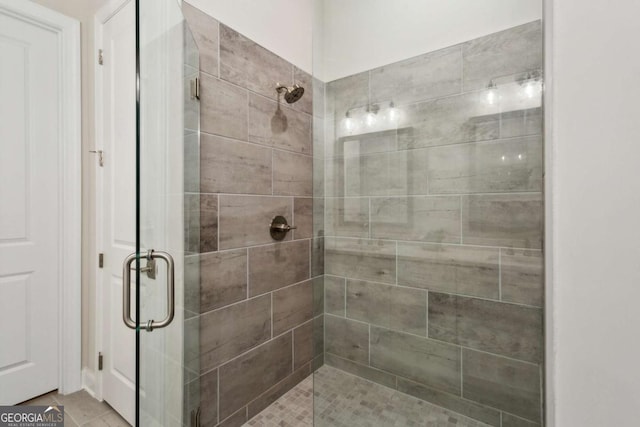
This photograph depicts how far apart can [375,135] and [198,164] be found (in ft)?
2.78

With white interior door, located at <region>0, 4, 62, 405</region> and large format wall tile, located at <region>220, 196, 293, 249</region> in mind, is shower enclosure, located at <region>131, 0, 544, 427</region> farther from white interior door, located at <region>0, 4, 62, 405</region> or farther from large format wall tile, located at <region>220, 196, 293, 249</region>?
white interior door, located at <region>0, 4, 62, 405</region>

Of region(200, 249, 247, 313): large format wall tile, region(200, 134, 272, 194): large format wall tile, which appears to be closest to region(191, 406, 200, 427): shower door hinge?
region(200, 249, 247, 313): large format wall tile

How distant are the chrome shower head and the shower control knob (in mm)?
638

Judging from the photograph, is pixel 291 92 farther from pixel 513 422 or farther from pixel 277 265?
pixel 513 422

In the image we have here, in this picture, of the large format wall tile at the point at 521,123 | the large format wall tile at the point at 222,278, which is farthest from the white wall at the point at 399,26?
the large format wall tile at the point at 222,278

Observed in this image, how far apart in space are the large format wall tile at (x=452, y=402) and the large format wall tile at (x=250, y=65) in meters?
1.61

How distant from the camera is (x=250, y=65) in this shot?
4.24ft

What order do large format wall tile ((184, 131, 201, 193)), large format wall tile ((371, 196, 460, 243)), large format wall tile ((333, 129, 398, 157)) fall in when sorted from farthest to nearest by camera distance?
1. large format wall tile ((333, 129, 398, 157))
2. large format wall tile ((371, 196, 460, 243))
3. large format wall tile ((184, 131, 201, 193))

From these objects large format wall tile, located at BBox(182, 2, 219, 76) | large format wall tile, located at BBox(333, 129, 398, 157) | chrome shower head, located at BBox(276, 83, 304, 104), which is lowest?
large format wall tile, located at BBox(333, 129, 398, 157)

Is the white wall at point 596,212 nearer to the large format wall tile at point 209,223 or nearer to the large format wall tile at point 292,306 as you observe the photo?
the large format wall tile at point 209,223

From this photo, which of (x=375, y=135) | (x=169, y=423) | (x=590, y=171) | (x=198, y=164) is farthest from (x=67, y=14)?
(x=590, y=171)

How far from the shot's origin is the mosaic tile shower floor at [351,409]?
3.87 feet

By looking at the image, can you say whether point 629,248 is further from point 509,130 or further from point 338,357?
point 338,357

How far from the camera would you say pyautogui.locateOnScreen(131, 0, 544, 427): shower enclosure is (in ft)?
3.38
